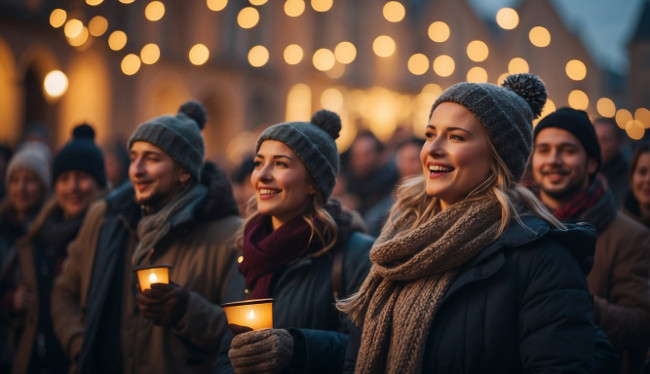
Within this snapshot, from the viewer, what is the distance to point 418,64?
107 ft

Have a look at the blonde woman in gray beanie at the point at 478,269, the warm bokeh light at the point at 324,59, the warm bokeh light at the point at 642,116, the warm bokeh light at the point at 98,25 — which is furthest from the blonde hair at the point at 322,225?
the warm bokeh light at the point at 642,116

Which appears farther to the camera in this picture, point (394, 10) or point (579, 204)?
point (394, 10)

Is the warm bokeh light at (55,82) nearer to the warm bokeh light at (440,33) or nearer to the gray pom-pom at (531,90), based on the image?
the gray pom-pom at (531,90)

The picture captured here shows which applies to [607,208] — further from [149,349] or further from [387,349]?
[149,349]

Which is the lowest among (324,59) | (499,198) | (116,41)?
(499,198)

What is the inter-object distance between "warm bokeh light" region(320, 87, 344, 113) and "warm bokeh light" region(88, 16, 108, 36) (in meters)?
11.2

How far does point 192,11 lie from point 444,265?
22.0 meters

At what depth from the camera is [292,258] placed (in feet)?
11.5

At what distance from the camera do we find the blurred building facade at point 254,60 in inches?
705

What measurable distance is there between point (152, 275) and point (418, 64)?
98.5 feet

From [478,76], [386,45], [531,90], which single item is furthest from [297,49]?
[478,76]

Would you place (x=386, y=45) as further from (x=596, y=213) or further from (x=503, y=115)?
(x=503, y=115)

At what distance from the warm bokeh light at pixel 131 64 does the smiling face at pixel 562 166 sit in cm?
1692

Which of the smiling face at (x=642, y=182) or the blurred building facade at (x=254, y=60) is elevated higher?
the blurred building facade at (x=254, y=60)
